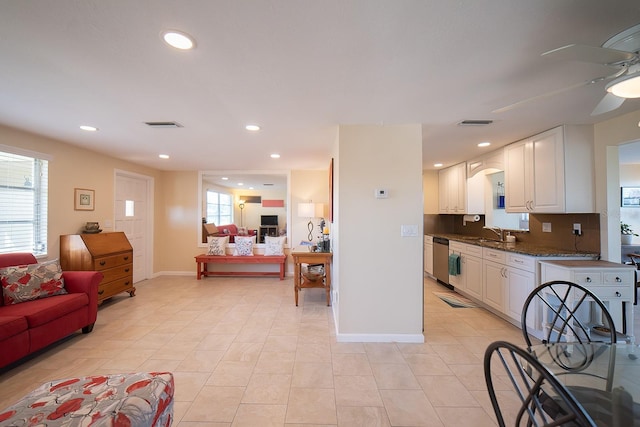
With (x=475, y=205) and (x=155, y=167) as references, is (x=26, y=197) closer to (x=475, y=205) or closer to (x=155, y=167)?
(x=155, y=167)

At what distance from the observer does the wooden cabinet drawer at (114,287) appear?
11.5ft

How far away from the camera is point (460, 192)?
182 inches

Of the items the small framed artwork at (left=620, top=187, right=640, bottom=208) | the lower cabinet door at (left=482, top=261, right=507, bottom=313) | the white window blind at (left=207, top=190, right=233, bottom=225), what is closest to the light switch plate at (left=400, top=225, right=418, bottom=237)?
the lower cabinet door at (left=482, top=261, right=507, bottom=313)

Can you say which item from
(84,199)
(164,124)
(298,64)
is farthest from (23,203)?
(298,64)

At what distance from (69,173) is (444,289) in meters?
6.17

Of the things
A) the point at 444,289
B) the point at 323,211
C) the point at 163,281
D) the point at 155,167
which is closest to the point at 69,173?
the point at 155,167

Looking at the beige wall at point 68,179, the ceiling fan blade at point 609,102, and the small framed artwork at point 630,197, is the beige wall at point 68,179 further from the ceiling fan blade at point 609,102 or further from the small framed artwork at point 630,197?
the small framed artwork at point 630,197

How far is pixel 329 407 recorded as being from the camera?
1.75 metres

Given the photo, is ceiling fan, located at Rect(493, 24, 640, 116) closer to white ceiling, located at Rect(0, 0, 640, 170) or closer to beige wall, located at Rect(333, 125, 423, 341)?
white ceiling, located at Rect(0, 0, 640, 170)

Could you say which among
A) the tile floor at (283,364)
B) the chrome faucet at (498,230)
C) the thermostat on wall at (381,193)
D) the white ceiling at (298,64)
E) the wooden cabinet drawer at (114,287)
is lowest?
the tile floor at (283,364)

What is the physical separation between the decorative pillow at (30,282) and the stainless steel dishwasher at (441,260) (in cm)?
542

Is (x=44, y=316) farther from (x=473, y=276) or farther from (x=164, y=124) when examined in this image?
(x=473, y=276)

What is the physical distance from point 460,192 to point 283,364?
417cm

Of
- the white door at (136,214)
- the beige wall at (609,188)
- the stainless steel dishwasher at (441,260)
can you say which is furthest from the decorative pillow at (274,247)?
the beige wall at (609,188)
